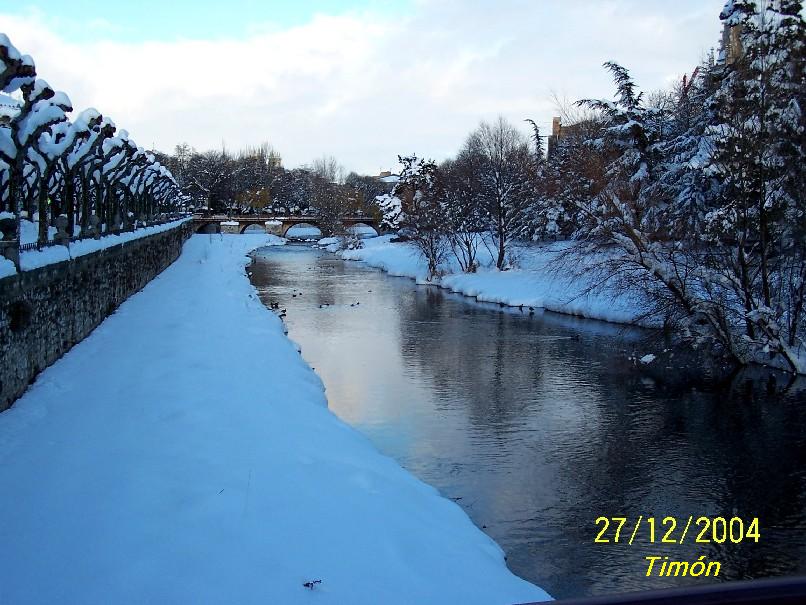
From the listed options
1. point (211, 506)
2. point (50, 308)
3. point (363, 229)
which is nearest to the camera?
point (211, 506)

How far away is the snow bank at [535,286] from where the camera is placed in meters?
26.4

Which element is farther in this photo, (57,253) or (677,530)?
(57,253)

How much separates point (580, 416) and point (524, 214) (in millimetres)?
33346

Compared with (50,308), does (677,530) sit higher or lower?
lower

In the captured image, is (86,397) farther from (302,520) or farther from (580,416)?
(580,416)

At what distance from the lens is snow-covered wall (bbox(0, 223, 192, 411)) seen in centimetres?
1155

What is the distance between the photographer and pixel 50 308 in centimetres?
1444

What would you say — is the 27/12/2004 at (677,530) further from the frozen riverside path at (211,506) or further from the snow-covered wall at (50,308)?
the snow-covered wall at (50,308)

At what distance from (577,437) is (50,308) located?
10642 mm

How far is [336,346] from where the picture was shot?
2200 cm

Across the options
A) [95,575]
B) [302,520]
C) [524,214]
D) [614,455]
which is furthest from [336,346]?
[524,214]

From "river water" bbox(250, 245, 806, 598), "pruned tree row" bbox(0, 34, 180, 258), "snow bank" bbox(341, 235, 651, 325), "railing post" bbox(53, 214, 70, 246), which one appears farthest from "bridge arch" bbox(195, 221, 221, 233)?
"railing post" bbox(53, 214, 70, 246)

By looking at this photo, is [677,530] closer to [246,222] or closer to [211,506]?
[211,506]

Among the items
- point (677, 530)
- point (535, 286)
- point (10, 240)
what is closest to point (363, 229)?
point (535, 286)
